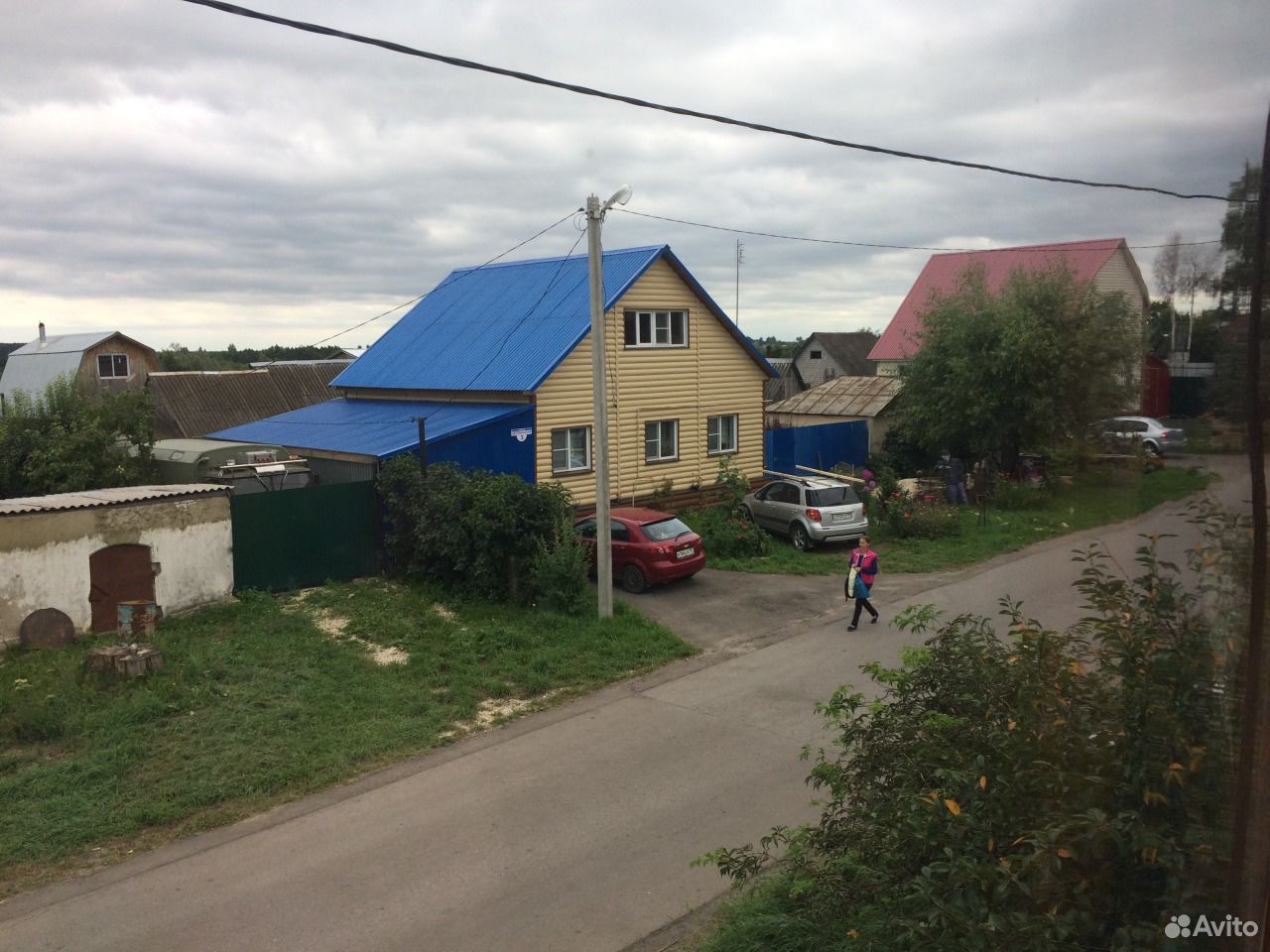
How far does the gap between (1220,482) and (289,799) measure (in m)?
8.73

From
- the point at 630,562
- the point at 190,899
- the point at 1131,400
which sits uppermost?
the point at 1131,400

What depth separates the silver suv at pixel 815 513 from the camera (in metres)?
20.2

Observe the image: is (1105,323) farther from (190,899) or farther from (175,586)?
(175,586)

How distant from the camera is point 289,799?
9.10m

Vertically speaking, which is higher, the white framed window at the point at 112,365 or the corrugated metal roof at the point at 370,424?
the white framed window at the point at 112,365

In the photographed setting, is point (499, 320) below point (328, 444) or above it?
above

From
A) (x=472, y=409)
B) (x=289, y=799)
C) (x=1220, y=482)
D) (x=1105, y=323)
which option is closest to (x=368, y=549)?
(x=472, y=409)

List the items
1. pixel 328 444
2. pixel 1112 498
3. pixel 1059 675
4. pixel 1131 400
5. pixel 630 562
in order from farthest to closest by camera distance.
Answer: pixel 328 444 < pixel 630 562 < pixel 1059 675 < pixel 1112 498 < pixel 1131 400

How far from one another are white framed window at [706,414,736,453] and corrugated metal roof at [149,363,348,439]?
19177mm

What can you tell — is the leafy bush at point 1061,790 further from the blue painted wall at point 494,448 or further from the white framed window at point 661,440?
the white framed window at point 661,440

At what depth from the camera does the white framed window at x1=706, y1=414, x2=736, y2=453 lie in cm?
2473

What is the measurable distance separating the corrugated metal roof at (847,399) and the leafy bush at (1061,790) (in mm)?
26200

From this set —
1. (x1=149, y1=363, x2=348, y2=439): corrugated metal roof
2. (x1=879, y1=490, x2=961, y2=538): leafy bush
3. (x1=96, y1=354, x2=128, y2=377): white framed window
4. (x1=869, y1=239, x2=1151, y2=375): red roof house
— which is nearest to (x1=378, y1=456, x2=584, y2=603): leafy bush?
(x1=869, y1=239, x2=1151, y2=375): red roof house

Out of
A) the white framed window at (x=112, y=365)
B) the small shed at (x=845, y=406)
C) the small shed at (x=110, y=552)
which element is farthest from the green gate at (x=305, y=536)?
the white framed window at (x=112, y=365)
